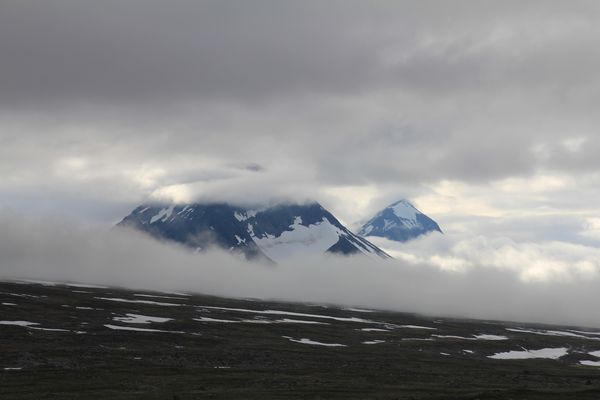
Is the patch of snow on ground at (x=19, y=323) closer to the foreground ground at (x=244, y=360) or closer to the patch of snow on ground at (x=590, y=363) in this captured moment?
the foreground ground at (x=244, y=360)

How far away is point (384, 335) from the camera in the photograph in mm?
152750

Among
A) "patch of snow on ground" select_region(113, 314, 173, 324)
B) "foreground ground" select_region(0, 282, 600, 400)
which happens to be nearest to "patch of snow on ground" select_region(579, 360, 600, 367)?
"foreground ground" select_region(0, 282, 600, 400)

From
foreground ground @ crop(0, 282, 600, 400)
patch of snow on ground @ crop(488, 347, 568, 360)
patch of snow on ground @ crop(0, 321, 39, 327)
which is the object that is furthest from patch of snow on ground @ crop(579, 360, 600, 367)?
patch of snow on ground @ crop(0, 321, 39, 327)

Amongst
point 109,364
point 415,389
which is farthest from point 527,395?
point 109,364

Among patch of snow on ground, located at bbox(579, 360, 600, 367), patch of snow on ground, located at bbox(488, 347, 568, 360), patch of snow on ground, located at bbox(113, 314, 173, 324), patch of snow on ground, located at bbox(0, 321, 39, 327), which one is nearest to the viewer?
patch of snow on ground, located at bbox(0, 321, 39, 327)

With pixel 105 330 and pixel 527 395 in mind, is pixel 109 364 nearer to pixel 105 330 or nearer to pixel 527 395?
pixel 105 330

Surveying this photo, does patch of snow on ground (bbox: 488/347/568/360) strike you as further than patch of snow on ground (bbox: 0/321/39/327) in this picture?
Yes

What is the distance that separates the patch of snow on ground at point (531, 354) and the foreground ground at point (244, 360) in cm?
38

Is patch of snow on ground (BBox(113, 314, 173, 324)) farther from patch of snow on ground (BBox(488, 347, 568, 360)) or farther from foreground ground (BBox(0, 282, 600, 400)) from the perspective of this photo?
patch of snow on ground (BBox(488, 347, 568, 360))

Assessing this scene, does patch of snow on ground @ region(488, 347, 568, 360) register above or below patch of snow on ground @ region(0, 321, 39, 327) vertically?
above

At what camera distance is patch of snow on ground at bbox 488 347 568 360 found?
129 metres

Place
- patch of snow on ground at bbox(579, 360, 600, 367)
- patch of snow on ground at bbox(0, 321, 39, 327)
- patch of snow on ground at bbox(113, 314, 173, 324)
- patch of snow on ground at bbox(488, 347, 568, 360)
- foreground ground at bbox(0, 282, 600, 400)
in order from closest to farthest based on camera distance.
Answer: foreground ground at bbox(0, 282, 600, 400), patch of snow on ground at bbox(0, 321, 39, 327), patch of snow on ground at bbox(579, 360, 600, 367), patch of snow on ground at bbox(488, 347, 568, 360), patch of snow on ground at bbox(113, 314, 173, 324)

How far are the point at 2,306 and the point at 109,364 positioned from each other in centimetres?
6897

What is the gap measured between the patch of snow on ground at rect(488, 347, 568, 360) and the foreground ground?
1.23 ft
